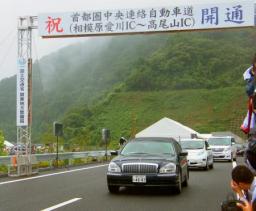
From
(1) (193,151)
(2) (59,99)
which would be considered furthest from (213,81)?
(1) (193,151)

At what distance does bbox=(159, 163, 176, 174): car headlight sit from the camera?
1214 centimetres

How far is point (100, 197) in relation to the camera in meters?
12.2

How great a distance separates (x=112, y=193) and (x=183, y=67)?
127146mm

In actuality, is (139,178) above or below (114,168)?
below

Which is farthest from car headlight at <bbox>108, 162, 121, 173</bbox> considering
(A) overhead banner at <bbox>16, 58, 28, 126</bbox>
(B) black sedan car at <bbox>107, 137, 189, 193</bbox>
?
(A) overhead banner at <bbox>16, 58, 28, 126</bbox>

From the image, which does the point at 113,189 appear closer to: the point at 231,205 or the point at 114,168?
the point at 114,168

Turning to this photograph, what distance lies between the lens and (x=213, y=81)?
138000mm

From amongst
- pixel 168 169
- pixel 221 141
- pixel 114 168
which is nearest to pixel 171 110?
pixel 221 141

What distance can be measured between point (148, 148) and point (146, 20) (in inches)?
428

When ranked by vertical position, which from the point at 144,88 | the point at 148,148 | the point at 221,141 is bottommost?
the point at 221,141

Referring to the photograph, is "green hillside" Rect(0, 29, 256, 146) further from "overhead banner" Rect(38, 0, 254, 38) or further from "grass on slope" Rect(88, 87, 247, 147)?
"overhead banner" Rect(38, 0, 254, 38)

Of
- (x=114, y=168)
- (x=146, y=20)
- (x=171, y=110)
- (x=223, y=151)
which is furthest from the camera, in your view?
(x=171, y=110)

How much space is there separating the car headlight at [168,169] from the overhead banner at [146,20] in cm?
1155

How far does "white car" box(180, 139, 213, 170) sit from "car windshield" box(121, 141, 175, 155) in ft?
31.7
